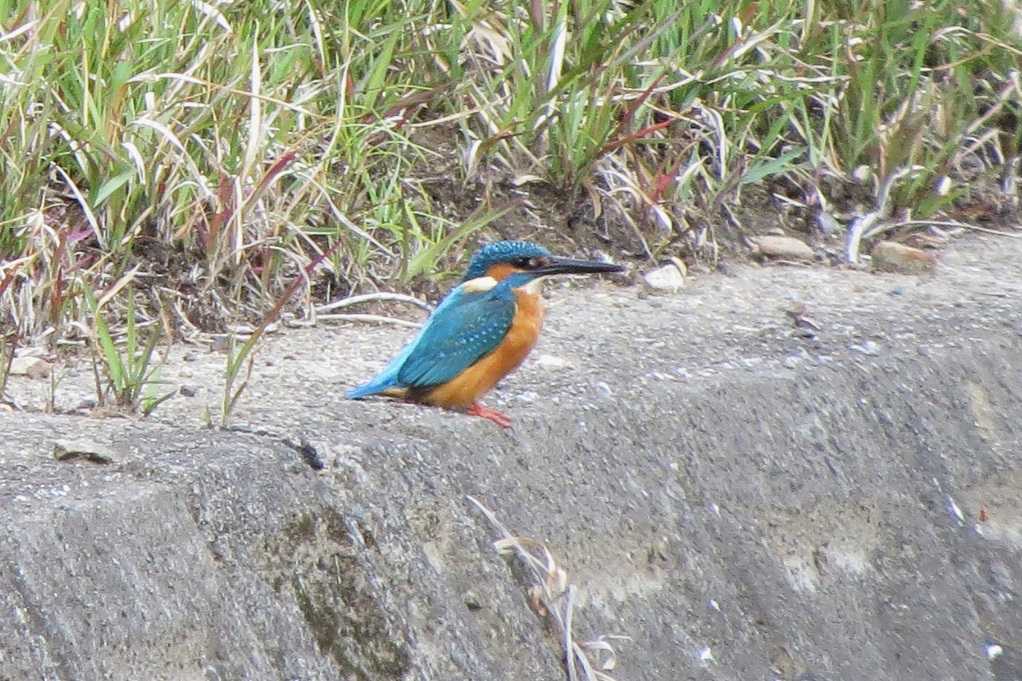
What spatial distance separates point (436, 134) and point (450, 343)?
1502 millimetres

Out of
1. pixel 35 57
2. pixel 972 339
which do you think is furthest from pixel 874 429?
pixel 35 57

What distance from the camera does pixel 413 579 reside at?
2.49m

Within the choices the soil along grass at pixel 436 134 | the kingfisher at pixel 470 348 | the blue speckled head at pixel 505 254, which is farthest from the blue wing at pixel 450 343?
the soil along grass at pixel 436 134

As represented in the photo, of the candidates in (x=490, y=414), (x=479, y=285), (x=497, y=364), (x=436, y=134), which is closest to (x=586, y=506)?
(x=490, y=414)

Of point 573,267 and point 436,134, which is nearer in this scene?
point 573,267

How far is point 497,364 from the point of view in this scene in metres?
3.01

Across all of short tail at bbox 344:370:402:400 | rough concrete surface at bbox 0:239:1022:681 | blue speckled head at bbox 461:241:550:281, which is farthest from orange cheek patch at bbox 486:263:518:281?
short tail at bbox 344:370:402:400

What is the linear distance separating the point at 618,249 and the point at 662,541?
1489 millimetres

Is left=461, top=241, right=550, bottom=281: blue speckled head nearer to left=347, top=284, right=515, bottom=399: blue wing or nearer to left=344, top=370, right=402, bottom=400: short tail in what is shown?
left=347, top=284, right=515, bottom=399: blue wing

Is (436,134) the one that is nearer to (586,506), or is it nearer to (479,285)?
(479,285)

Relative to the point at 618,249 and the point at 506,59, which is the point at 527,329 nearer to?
the point at 618,249

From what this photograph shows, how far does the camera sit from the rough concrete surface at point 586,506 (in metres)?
2.23

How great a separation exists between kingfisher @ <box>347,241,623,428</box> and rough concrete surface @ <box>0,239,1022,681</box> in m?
0.07

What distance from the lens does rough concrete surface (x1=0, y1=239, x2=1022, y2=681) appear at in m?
2.23
